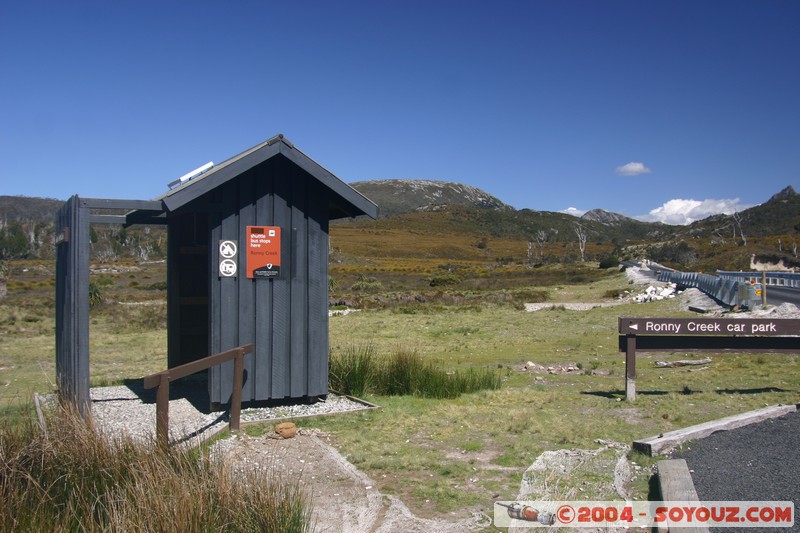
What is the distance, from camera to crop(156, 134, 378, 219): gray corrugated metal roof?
26.5 ft

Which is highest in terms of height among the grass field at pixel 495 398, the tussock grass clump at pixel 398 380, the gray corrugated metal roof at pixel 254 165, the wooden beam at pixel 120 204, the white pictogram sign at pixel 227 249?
the gray corrugated metal roof at pixel 254 165

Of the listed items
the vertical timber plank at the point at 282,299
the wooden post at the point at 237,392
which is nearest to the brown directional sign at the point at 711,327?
the vertical timber plank at the point at 282,299

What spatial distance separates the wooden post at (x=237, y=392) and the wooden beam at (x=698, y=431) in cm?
414

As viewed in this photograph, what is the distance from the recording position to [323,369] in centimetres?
929

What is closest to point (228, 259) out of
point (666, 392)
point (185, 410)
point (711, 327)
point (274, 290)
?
point (274, 290)

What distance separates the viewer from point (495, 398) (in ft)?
32.7

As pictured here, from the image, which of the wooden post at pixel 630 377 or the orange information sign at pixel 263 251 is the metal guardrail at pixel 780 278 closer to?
the wooden post at pixel 630 377

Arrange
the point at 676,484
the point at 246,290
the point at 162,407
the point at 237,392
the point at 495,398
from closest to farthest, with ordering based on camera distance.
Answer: the point at 676,484, the point at 162,407, the point at 237,392, the point at 246,290, the point at 495,398

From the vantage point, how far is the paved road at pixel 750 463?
5359mm

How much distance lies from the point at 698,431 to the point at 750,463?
91 centimetres

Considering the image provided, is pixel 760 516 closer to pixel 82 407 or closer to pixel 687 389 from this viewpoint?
pixel 687 389

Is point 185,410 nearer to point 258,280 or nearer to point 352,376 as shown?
point 258,280

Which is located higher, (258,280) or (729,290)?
(258,280)

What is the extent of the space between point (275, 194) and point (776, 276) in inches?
1538
